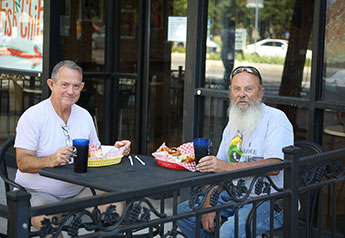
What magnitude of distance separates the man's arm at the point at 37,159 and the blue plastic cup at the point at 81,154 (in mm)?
108

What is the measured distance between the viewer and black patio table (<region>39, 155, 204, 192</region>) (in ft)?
10.5

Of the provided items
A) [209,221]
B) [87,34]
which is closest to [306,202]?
[209,221]

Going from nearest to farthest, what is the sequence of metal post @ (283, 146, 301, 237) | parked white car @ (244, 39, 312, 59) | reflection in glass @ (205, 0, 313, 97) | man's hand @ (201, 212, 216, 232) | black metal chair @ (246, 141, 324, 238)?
1. metal post @ (283, 146, 301, 237)
2. black metal chair @ (246, 141, 324, 238)
3. man's hand @ (201, 212, 216, 232)
4. reflection in glass @ (205, 0, 313, 97)
5. parked white car @ (244, 39, 312, 59)

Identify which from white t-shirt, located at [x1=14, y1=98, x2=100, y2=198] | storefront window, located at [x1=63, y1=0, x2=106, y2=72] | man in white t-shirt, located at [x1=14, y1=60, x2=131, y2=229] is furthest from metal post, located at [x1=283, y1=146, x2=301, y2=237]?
storefront window, located at [x1=63, y1=0, x2=106, y2=72]

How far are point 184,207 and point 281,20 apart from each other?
6.36 m

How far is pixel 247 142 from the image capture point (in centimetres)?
379

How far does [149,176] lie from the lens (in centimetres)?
344

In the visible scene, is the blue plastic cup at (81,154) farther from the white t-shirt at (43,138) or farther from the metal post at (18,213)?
the metal post at (18,213)

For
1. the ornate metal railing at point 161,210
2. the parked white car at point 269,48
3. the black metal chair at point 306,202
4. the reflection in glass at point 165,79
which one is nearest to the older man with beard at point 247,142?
the black metal chair at point 306,202

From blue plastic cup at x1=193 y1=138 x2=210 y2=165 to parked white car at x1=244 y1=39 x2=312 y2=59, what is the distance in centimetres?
441

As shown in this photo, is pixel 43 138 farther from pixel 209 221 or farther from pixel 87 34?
pixel 87 34

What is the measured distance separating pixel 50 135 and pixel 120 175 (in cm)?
63

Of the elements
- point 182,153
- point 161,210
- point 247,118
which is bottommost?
point 161,210

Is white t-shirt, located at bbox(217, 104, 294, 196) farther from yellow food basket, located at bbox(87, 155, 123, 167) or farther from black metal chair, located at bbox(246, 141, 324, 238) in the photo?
yellow food basket, located at bbox(87, 155, 123, 167)
